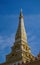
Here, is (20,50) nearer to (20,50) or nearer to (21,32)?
(20,50)

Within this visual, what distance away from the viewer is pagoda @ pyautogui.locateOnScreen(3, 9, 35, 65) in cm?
7269

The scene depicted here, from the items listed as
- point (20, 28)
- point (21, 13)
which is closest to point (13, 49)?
point (20, 28)

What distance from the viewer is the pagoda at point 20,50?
72688mm

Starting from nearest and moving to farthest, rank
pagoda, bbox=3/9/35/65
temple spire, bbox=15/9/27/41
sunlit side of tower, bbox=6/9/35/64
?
1. pagoda, bbox=3/9/35/65
2. sunlit side of tower, bbox=6/9/35/64
3. temple spire, bbox=15/9/27/41

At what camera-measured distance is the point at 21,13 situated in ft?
284

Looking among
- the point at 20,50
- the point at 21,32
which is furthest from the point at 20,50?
the point at 21,32

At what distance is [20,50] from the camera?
75.4m

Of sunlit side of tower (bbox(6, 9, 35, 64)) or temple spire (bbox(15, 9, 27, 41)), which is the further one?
temple spire (bbox(15, 9, 27, 41))

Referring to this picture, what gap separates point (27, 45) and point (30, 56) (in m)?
4.69

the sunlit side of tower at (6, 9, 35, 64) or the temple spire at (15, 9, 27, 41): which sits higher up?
the temple spire at (15, 9, 27, 41)

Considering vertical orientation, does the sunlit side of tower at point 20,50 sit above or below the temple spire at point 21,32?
below

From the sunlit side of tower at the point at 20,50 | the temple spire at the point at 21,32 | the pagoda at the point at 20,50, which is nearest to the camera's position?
the pagoda at the point at 20,50

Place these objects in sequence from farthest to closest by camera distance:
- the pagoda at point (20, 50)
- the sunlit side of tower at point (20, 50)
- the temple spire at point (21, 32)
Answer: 1. the temple spire at point (21, 32)
2. the sunlit side of tower at point (20, 50)
3. the pagoda at point (20, 50)

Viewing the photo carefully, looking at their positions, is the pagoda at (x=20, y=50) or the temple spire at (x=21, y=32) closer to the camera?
the pagoda at (x=20, y=50)
